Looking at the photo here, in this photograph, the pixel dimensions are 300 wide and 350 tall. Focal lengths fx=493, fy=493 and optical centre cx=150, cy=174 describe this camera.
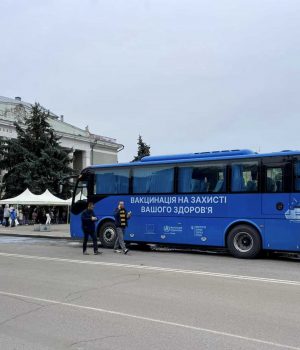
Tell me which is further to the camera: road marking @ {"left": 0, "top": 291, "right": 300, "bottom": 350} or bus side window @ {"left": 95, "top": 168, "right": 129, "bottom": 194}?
bus side window @ {"left": 95, "top": 168, "right": 129, "bottom": 194}

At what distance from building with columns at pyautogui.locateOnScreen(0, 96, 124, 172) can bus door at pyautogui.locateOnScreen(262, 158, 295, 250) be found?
49665mm

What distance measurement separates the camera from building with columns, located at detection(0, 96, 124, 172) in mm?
61750

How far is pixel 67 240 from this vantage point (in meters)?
23.9

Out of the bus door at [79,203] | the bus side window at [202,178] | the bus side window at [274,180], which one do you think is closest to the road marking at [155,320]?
the bus side window at [274,180]

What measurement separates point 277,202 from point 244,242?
167 centimetres

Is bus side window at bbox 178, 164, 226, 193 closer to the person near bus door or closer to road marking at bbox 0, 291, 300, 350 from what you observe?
the person near bus door

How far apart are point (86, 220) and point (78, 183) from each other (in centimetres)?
371

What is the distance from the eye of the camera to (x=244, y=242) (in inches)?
607

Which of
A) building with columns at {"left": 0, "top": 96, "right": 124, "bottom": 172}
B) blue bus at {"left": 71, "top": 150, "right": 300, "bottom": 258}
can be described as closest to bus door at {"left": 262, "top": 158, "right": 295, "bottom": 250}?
blue bus at {"left": 71, "top": 150, "right": 300, "bottom": 258}

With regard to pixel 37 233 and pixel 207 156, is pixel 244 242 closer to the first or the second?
pixel 207 156

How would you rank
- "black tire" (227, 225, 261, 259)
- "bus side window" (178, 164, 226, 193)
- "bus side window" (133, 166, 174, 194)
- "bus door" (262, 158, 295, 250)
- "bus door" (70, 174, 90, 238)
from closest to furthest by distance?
"bus door" (262, 158, 295, 250) < "black tire" (227, 225, 261, 259) < "bus side window" (178, 164, 226, 193) < "bus side window" (133, 166, 174, 194) < "bus door" (70, 174, 90, 238)

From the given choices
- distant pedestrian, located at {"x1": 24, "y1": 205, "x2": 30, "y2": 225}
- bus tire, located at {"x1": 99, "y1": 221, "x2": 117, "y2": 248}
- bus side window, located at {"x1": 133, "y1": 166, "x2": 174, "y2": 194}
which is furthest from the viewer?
distant pedestrian, located at {"x1": 24, "y1": 205, "x2": 30, "y2": 225}

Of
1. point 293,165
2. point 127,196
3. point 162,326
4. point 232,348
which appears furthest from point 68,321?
point 127,196

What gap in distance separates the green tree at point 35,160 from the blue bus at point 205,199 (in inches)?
1100
